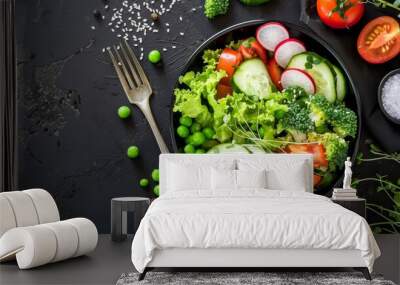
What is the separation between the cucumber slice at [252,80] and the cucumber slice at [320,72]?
0.35m

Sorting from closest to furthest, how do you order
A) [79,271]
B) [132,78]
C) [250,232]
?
[250,232], [79,271], [132,78]

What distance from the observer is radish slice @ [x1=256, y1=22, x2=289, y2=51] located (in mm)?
7223

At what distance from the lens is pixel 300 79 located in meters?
7.11

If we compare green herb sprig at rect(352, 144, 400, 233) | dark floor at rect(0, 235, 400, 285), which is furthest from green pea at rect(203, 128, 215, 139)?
green herb sprig at rect(352, 144, 400, 233)

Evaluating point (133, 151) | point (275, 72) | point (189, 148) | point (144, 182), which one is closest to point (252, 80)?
point (275, 72)

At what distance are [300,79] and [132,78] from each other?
1712mm

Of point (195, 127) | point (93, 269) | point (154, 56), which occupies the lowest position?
point (93, 269)

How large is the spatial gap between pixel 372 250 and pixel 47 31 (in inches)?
163

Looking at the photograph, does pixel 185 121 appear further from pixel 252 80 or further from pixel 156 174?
pixel 252 80

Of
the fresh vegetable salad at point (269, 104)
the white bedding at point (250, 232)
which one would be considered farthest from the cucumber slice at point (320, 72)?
the white bedding at point (250, 232)

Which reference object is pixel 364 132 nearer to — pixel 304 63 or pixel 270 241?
pixel 304 63

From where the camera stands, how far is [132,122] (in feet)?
24.3

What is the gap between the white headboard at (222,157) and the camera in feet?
22.5

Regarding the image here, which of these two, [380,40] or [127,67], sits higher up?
[380,40]
